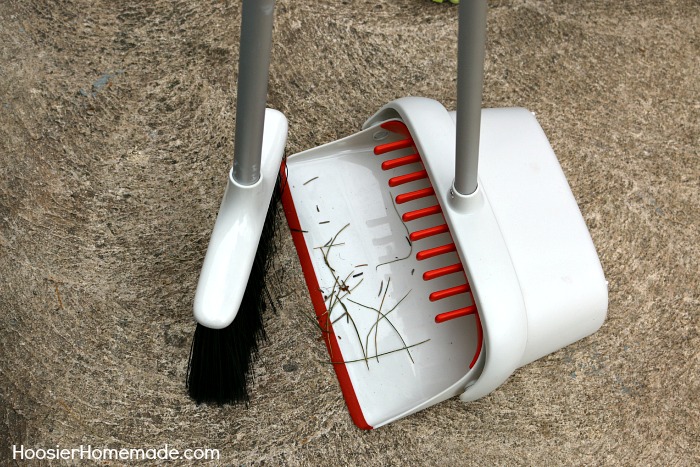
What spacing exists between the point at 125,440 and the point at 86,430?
0.17 feet

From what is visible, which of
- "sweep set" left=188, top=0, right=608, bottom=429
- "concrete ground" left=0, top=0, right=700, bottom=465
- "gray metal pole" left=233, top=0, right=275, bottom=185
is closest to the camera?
"gray metal pole" left=233, top=0, right=275, bottom=185

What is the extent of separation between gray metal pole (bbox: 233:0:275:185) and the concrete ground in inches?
10.8

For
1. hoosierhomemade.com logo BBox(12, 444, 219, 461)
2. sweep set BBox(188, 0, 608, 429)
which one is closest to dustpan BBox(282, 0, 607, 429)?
sweep set BBox(188, 0, 608, 429)

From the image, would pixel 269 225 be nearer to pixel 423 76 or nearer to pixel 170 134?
pixel 170 134

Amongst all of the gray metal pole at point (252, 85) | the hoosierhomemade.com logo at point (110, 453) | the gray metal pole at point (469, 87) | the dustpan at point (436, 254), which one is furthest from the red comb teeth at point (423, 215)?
the hoosierhomemade.com logo at point (110, 453)

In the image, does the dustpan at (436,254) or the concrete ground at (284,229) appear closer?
the dustpan at (436,254)

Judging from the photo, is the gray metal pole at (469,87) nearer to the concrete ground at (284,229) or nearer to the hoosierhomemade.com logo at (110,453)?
the concrete ground at (284,229)

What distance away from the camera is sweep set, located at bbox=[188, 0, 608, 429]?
0.94m

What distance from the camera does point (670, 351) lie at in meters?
1.21

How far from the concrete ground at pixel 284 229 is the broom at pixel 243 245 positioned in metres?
0.05

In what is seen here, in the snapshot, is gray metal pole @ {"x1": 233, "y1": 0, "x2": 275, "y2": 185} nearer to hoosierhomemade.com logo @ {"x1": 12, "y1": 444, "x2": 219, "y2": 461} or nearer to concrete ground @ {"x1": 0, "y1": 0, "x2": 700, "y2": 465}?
concrete ground @ {"x1": 0, "y1": 0, "x2": 700, "y2": 465}

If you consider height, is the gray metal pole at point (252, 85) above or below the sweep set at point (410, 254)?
above

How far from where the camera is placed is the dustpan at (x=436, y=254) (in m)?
0.97

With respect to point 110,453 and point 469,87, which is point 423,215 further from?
point 110,453
